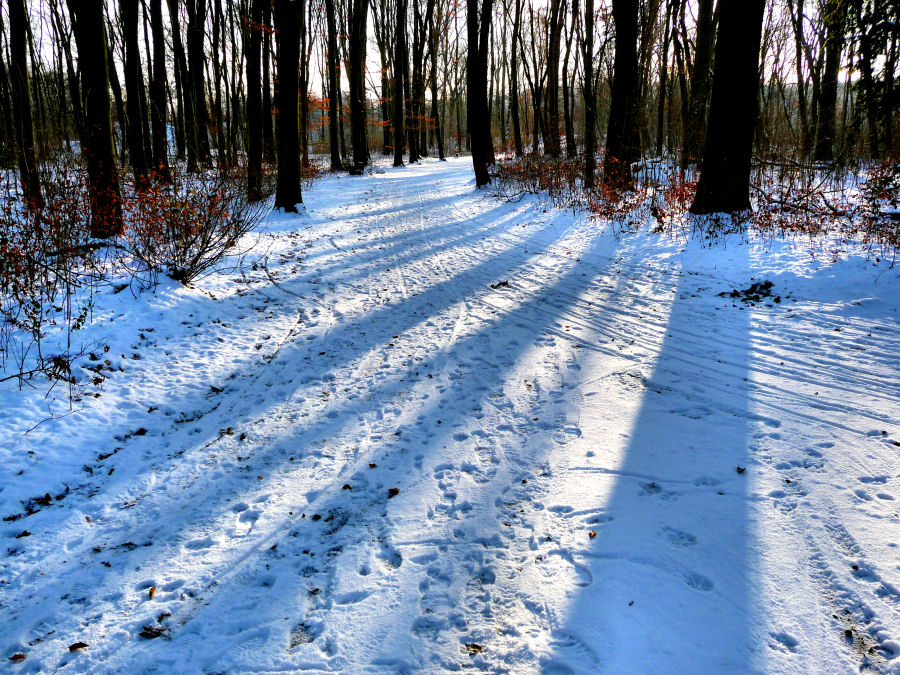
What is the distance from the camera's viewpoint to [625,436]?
359 cm

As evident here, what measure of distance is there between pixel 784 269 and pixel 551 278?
3076mm

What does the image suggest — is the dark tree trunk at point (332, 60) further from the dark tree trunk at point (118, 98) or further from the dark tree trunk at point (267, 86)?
the dark tree trunk at point (118, 98)

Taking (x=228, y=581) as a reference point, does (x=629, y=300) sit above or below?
above

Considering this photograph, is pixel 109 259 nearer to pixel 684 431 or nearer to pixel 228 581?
pixel 228 581

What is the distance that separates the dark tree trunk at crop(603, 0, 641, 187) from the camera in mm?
12336

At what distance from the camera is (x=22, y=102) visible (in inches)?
384

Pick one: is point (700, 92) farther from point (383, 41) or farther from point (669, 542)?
point (383, 41)

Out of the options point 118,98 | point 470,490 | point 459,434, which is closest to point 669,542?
point 470,490

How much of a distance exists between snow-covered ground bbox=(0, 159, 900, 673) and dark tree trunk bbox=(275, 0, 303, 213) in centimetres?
746

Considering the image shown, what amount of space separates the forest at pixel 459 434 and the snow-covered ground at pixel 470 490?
2 cm

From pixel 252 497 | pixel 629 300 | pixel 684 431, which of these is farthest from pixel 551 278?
pixel 252 497

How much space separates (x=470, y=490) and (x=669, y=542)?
3.73 ft

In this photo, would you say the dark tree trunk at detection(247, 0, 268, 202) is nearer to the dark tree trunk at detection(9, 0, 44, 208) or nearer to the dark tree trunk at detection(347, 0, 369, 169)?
the dark tree trunk at detection(9, 0, 44, 208)

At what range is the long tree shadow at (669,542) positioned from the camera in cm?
210
